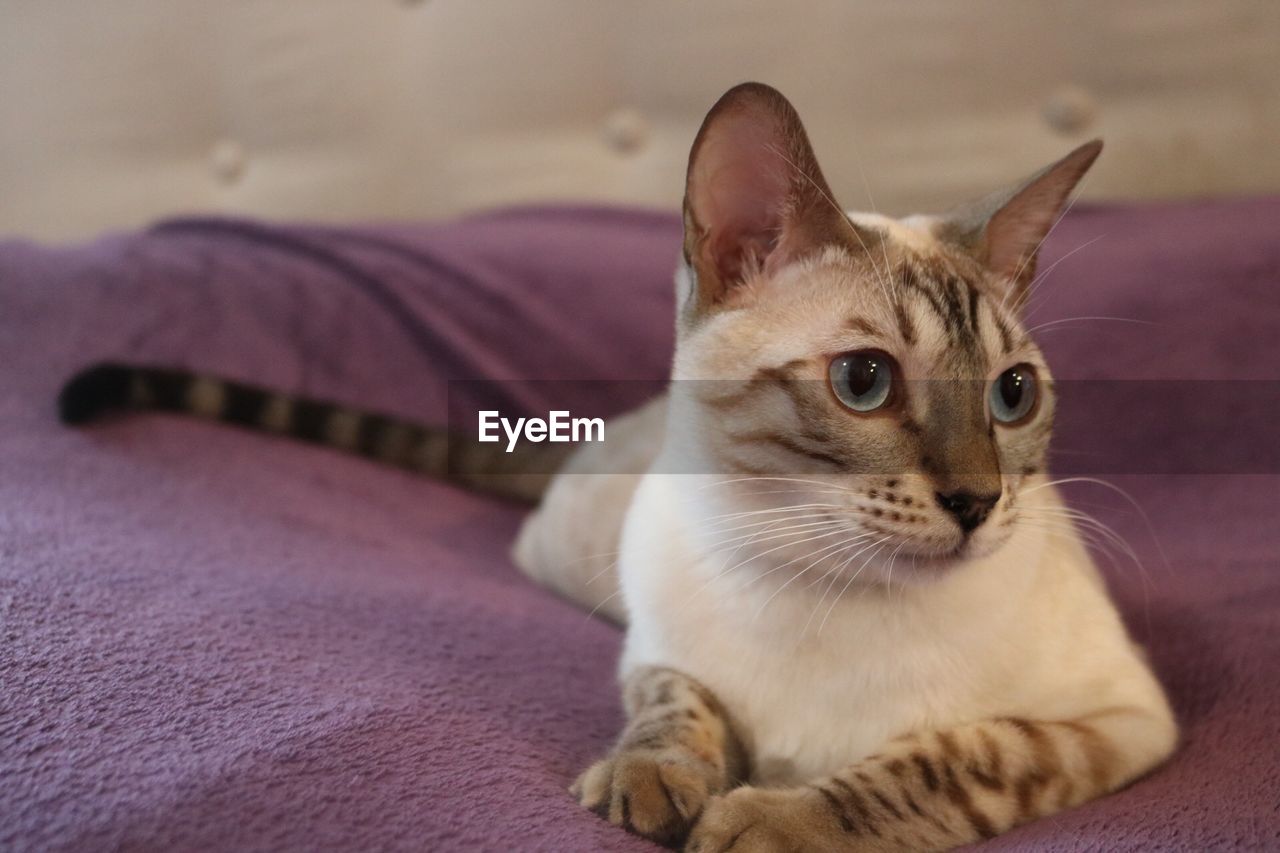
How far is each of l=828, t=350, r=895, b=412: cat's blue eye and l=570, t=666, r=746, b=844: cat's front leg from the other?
332 mm

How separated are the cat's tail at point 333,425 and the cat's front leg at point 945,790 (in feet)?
3.43

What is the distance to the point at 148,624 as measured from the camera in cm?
104

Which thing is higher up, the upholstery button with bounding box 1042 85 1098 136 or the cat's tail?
the upholstery button with bounding box 1042 85 1098 136

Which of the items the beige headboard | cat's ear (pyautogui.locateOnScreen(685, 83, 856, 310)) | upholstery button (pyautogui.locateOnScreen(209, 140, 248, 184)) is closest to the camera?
cat's ear (pyautogui.locateOnScreen(685, 83, 856, 310))

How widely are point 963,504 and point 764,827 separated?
310 mm

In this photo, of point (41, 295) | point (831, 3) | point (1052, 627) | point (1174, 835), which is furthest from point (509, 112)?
point (1174, 835)

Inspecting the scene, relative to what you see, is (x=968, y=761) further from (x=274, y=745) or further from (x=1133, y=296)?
(x=1133, y=296)

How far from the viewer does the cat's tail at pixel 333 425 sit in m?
1.68

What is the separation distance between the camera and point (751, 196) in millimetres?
985

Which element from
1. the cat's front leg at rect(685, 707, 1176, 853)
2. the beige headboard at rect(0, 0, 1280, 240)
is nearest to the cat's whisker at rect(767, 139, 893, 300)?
the cat's front leg at rect(685, 707, 1176, 853)

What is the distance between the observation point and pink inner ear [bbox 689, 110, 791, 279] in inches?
36.7

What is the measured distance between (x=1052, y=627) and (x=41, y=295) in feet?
5.74

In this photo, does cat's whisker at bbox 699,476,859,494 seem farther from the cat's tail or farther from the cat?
the cat's tail

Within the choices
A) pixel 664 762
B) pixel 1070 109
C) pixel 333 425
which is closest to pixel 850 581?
pixel 664 762
